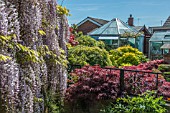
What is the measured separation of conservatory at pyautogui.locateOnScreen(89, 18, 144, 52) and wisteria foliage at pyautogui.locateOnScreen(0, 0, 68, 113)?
17.6 meters

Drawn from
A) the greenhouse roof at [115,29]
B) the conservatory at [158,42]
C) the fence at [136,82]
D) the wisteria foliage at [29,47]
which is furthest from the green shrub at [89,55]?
the conservatory at [158,42]

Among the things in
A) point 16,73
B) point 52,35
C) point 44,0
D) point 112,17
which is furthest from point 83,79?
point 112,17

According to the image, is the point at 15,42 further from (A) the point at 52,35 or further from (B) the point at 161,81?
(B) the point at 161,81

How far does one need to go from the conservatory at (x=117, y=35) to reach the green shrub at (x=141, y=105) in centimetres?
1701

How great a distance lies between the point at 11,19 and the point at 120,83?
2.97 meters

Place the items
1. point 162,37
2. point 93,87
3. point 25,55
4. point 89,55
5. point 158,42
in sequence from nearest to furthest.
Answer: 1. point 25,55
2. point 93,87
3. point 89,55
4. point 162,37
5. point 158,42

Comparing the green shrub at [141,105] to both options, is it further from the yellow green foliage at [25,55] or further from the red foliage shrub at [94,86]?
the yellow green foliage at [25,55]

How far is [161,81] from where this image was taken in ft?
19.0

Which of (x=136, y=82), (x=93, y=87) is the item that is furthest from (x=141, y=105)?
(x=93, y=87)

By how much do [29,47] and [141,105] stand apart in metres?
Result: 2.30

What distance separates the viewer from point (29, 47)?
3756 mm

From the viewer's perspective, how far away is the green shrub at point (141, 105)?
4.88 m

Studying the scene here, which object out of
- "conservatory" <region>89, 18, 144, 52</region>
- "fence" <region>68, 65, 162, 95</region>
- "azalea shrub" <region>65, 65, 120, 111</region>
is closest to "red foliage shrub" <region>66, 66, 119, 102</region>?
"azalea shrub" <region>65, 65, 120, 111</region>

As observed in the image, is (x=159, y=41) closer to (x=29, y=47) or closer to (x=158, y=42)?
(x=158, y=42)
